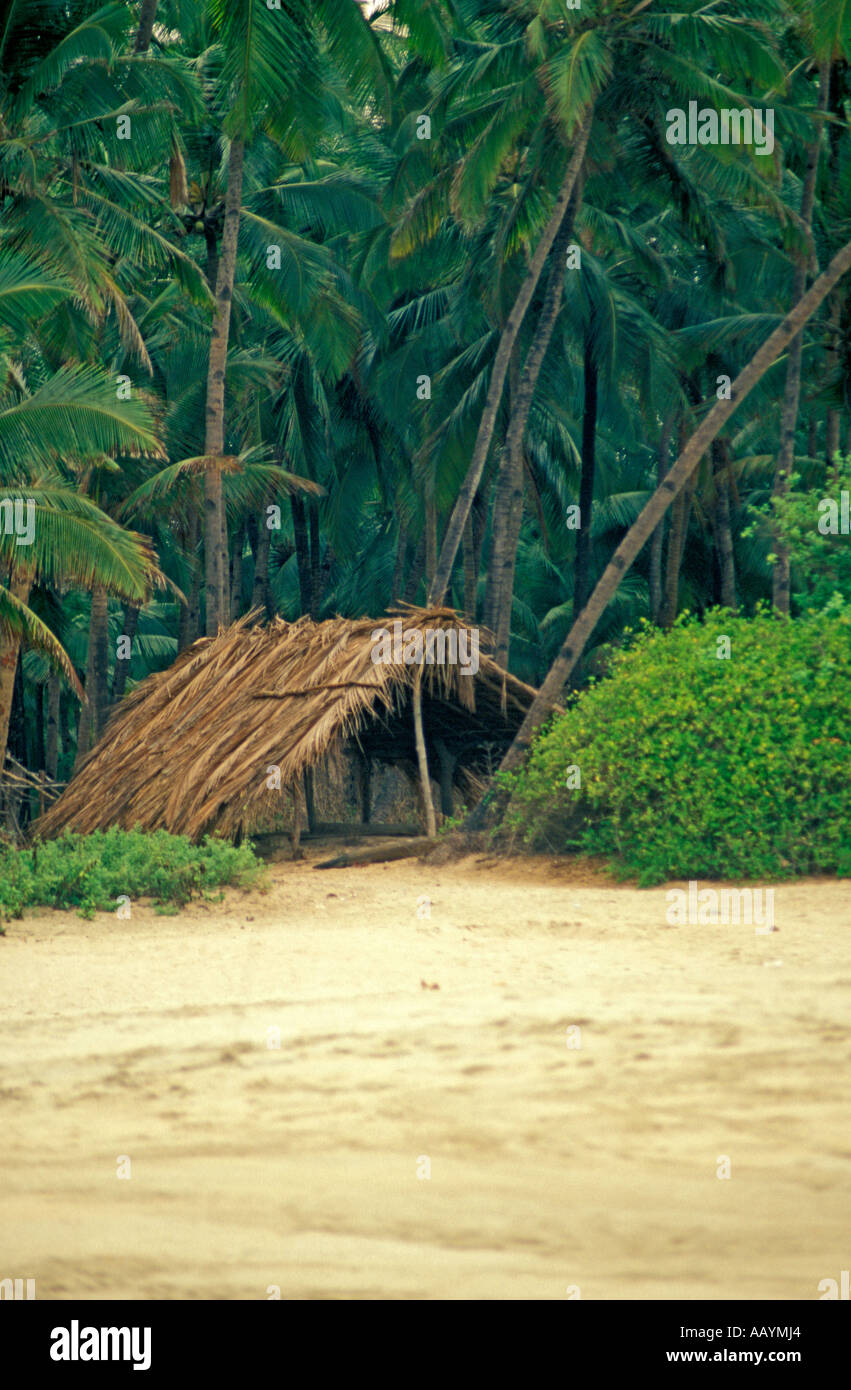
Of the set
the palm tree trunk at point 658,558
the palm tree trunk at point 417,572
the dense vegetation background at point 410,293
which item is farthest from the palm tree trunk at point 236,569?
the palm tree trunk at point 658,558

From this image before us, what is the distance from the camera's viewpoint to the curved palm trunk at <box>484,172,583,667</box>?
51.8 ft

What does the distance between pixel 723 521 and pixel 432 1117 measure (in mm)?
18875

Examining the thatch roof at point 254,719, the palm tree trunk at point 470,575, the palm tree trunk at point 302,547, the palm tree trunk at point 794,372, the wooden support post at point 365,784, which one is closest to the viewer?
the thatch roof at point 254,719

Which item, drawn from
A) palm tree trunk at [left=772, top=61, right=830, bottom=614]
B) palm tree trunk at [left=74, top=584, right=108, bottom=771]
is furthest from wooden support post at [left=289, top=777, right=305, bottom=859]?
palm tree trunk at [left=74, top=584, right=108, bottom=771]

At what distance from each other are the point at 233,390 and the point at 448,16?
6581 millimetres

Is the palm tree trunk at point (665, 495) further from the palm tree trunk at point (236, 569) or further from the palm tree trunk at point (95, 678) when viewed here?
the palm tree trunk at point (236, 569)

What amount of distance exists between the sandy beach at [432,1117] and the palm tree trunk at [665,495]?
17.3 feet

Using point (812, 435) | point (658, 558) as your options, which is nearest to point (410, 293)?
point (658, 558)

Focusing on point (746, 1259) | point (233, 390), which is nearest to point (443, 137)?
point (233, 390)

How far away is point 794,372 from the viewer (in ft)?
55.5

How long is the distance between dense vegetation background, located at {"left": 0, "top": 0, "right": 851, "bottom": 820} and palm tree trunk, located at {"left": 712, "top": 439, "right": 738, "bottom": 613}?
0.07 metres

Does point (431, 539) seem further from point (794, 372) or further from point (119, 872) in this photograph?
point (119, 872)

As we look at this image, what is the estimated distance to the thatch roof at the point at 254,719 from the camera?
12055 mm

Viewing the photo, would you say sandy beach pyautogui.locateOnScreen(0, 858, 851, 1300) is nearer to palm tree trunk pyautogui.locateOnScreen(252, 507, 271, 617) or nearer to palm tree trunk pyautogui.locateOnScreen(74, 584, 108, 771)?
palm tree trunk pyautogui.locateOnScreen(74, 584, 108, 771)
